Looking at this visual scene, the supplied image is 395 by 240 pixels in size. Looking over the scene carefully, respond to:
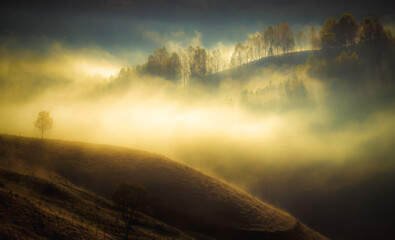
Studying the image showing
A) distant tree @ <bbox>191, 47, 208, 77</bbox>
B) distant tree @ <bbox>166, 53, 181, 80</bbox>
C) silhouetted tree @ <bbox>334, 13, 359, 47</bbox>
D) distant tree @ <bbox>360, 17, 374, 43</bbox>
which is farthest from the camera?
distant tree @ <bbox>191, 47, 208, 77</bbox>

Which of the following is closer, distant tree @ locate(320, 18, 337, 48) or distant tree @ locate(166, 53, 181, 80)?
distant tree @ locate(320, 18, 337, 48)

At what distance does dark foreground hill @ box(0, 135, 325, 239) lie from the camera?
90.4 ft

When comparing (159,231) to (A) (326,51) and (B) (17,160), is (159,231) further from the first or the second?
(A) (326,51)

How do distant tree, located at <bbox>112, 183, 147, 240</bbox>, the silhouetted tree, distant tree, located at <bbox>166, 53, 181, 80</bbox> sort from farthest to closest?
distant tree, located at <bbox>166, 53, 181, 80</bbox>
the silhouetted tree
distant tree, located at <bbox>112, 183, 147, 240</bbox>

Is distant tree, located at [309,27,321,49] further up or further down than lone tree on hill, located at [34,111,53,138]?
further up

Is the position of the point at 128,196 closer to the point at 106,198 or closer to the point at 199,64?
the point at 106,198

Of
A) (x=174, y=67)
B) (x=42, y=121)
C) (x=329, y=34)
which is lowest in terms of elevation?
(x=42, y=121)

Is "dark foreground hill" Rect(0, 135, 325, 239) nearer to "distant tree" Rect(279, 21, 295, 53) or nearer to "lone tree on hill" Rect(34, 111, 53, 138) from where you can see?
"lone tree on hill" Rect(34, 111, 53, 138)

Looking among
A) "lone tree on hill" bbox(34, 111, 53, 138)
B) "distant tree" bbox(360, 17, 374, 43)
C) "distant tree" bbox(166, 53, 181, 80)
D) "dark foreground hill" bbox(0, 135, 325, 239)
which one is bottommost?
"dark foreground hill" bbox(0, 135, 325, 239)

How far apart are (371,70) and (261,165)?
6905 centimetres

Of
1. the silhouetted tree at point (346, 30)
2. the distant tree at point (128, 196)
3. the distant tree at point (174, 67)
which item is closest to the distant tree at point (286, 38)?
the silhouetted tree at point (346, 30)

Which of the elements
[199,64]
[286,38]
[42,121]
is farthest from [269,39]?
[42,121]

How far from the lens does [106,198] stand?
43062 millimetres

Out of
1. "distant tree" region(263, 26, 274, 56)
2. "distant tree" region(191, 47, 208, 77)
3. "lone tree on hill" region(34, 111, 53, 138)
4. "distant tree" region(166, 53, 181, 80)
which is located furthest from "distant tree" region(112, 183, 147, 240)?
"distant tree" region(263, 26, 274, 56)
